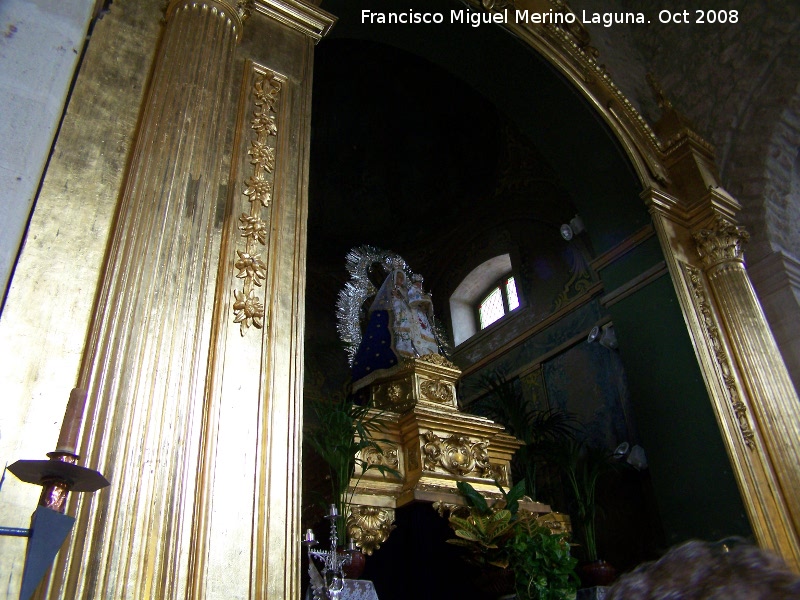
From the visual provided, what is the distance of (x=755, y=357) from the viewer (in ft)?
15.5

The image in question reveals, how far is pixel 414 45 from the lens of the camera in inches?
203

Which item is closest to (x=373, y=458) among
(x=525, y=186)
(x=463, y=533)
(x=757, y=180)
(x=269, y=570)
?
(x=463, y=533)

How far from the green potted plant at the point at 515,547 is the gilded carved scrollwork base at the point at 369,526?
0.34 meters

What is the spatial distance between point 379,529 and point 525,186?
5987 mm

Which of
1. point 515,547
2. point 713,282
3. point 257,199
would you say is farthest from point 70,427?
point 713,282

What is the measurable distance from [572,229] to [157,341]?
584cm

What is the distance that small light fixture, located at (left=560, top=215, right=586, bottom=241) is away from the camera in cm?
703

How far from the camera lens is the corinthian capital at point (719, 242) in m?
5.13

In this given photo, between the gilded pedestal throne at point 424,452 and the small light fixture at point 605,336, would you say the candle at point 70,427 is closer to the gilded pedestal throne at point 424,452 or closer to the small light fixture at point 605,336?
the gilded pedestal throne at point 424,452

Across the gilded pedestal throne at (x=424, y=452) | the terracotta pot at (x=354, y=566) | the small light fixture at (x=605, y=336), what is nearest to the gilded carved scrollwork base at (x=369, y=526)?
the gilded pedestal throne at (x=424, y=452)

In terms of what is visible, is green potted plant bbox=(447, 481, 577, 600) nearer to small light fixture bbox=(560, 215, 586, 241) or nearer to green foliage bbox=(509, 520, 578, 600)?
green foliage bbox=(509, 520, 578, 600)

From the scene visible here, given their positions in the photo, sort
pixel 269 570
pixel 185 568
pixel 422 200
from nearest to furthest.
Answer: pixel 185 568, pixel 269 570, pixel 422 200

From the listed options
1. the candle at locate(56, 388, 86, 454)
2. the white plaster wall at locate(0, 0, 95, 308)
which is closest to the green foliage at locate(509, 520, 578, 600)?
the candle at locate(56, 388, 86, 454)

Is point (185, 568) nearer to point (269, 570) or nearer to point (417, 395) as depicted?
point (269, 570)
